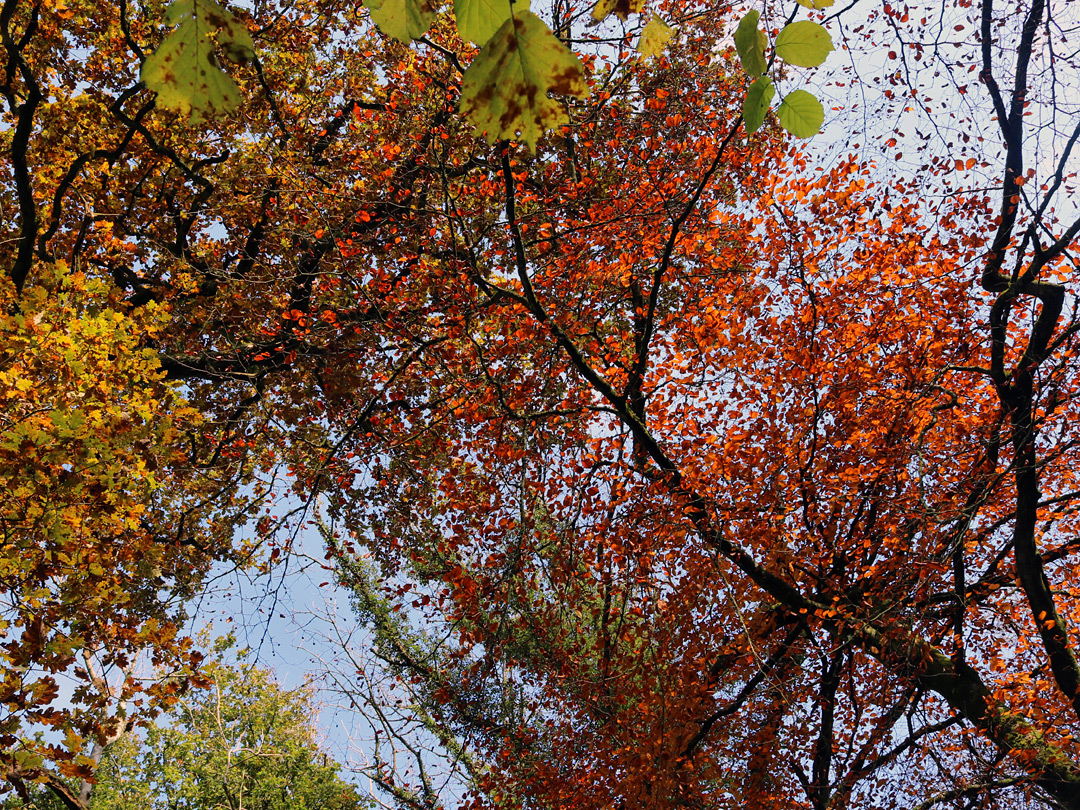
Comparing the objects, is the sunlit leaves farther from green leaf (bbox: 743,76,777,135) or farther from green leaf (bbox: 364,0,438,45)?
green leaf (bbox: 364,0,438,45)

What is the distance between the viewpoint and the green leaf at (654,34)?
1.18 meters

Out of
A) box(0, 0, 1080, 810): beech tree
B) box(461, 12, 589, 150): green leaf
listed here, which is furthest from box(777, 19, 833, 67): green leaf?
box(0, 0, 1080, 810): beech tree

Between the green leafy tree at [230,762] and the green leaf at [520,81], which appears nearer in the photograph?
the green leaf at [520,81]

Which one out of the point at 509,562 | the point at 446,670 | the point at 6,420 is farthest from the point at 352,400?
the point at 446,670

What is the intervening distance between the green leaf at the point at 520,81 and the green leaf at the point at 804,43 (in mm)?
349

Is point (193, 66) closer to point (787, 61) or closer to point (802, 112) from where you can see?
point (787, 61)

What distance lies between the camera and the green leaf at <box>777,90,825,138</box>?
1142mm

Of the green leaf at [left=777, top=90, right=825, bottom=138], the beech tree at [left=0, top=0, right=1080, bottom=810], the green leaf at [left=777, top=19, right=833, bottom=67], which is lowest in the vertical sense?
the green leaf at [left=777, top=19, right=833, bottom=67]

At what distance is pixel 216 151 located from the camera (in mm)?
11117

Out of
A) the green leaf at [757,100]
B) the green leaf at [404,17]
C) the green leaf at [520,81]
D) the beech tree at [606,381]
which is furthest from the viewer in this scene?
the beech tree at [606,381]

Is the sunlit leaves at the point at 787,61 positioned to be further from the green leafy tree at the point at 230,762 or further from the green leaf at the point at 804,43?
the green leafy tree at the point at 230,762

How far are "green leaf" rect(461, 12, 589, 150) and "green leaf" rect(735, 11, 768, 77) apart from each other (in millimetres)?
350

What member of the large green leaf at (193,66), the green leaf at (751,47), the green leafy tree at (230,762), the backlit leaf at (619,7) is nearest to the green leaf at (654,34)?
the backlit leaf at (619,7)

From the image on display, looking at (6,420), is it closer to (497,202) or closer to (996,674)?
(497,202)
